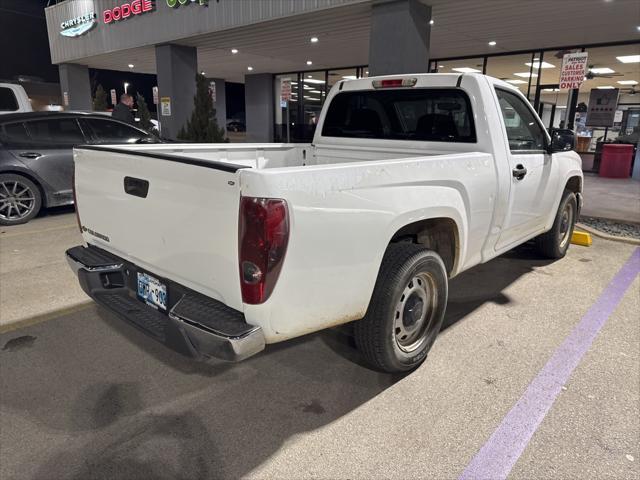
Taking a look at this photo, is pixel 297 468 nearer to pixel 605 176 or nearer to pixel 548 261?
pixel 548 261

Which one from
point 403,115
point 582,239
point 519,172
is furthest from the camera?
point 582,239

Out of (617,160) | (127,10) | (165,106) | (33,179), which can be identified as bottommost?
(617,160)

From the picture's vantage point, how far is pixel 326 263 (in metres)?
2.35

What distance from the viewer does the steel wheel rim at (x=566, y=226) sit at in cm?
563

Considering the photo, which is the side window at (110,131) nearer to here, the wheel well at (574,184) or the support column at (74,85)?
the wheel well at (574,184)

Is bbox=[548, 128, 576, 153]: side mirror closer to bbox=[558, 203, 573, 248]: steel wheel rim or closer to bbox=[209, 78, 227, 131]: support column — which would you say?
bbox=[558, 203, 573, 248]: steel wheel rim

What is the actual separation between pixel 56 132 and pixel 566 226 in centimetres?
765

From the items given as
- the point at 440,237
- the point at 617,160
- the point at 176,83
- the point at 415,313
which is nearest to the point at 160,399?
the point at 415,313

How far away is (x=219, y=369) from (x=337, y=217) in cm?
152

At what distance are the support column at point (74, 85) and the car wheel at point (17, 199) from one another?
52.9ft

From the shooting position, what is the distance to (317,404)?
282cm

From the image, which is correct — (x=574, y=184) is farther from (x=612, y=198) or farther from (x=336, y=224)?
(x=612, y=198)

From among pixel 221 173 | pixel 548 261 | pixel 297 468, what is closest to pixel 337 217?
pixel 221 173

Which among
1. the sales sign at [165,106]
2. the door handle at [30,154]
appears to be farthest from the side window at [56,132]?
the sales sign at [165,106]
